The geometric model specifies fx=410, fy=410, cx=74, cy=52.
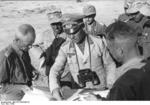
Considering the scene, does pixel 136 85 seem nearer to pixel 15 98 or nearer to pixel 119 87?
pixel 119 87

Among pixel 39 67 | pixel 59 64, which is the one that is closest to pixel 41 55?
pixel 39 67

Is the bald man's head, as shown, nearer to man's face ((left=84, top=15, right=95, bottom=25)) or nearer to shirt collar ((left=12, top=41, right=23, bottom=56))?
shirt collar ((left=12, top=41, right=23, bottom=56))

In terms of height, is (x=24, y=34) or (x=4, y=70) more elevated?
(x=24, y=34)

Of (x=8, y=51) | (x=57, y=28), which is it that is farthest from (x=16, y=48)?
(x=57, y=28)

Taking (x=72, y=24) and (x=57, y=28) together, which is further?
(x=57, y=28)

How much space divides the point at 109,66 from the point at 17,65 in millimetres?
1245

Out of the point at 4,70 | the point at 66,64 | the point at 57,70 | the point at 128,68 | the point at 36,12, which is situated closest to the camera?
the point at 128,68

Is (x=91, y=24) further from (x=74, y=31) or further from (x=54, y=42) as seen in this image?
(x=74, y=31)

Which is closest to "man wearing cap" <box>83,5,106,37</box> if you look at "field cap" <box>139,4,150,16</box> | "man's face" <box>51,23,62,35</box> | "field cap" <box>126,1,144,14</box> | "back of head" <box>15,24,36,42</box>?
"field cap" <box>126,1,144,14</box>

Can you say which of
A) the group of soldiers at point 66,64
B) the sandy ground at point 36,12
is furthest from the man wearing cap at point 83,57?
the sandy ground at point 36,12

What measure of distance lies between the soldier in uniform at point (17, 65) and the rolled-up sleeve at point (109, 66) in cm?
105

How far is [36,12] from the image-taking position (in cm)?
1989

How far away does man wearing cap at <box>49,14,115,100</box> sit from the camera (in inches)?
218

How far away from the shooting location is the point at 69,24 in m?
5.61
